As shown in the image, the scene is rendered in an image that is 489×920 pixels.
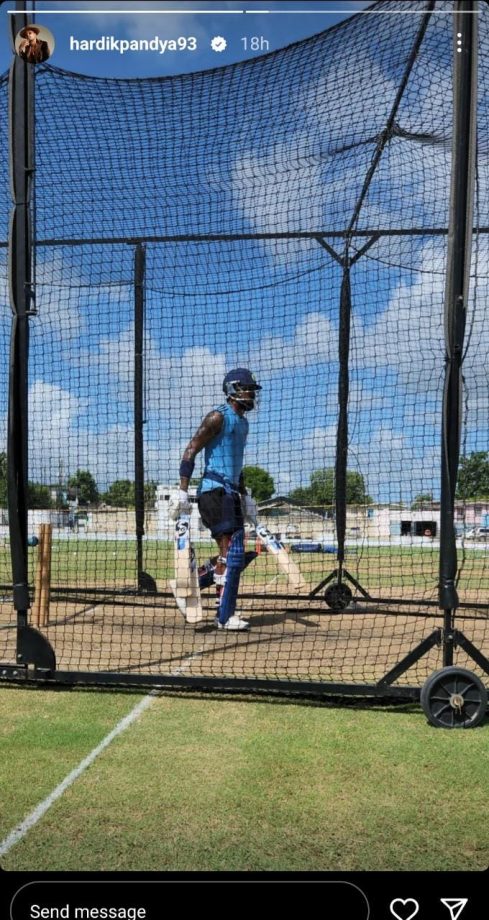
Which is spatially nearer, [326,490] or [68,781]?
[68,781]

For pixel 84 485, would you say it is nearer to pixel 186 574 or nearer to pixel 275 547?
pixel 186 574

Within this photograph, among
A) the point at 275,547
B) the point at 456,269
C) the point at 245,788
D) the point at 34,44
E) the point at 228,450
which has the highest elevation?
the point at 34,44

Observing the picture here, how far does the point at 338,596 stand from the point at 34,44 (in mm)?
5618

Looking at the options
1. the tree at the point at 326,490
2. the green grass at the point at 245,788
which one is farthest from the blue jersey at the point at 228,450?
the green grass at the point at 245,788

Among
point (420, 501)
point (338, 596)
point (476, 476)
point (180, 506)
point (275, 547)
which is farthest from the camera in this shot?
point (338, 596)

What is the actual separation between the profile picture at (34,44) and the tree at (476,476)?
4.44 m

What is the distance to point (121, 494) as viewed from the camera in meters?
7.60

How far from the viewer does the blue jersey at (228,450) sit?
20.6 feet

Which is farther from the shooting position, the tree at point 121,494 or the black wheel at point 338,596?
the black wheel at point 338,596

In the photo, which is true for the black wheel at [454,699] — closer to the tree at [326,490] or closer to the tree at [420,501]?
the tree at [420,501]

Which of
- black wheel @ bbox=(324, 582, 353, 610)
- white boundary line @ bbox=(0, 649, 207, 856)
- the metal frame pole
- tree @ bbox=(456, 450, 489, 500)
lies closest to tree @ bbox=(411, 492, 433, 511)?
tree @ bbox=(456, 450, 489, 500)
